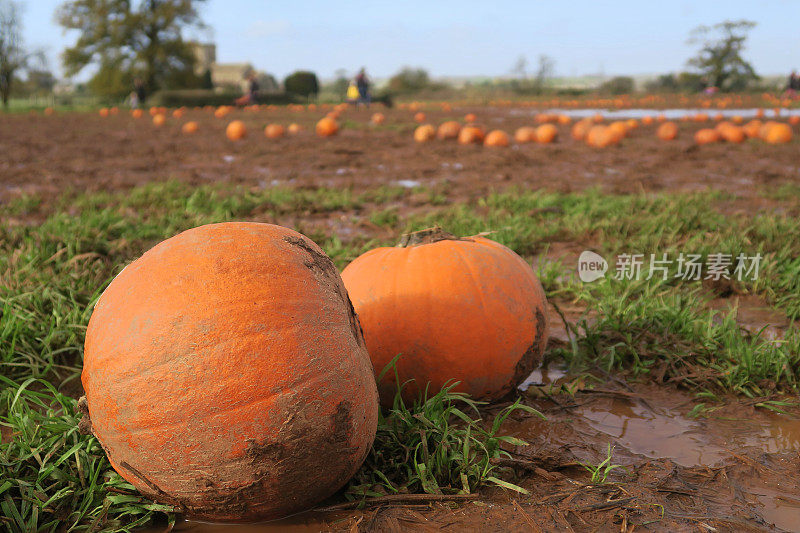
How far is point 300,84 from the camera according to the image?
52.3 m

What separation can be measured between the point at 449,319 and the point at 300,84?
52.6 meters

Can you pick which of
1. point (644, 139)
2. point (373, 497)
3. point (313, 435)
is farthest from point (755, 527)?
point (644, 139)

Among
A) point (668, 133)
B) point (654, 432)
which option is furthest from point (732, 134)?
point (654, 432)

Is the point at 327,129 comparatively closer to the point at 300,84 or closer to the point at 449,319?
the point at 449,319

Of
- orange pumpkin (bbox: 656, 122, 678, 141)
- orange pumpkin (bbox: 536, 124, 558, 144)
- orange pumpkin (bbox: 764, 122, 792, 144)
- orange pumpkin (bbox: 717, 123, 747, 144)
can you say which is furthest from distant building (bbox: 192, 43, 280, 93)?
orange pumpkin (bbox: 764, 122, 792, 144)

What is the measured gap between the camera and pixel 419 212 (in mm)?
6770

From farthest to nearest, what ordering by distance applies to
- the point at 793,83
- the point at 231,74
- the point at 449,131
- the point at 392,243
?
the point at 231,74 → the point at 793,83 → the point at 449,131 → the point at 392,243

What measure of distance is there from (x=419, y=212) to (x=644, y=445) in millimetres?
4391

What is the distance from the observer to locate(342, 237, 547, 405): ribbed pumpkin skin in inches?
108

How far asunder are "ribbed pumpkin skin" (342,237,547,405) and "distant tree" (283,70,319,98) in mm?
51685

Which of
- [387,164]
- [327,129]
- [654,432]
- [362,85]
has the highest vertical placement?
[362,85]

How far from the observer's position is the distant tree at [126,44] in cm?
4153

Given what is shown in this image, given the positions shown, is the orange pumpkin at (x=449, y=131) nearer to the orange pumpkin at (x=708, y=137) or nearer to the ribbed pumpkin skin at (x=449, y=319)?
the orange pumpkin at (x=708, y=137)

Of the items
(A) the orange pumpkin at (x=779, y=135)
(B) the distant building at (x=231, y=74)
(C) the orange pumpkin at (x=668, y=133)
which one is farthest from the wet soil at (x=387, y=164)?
(B) the distant building at (x=231, y=74)
